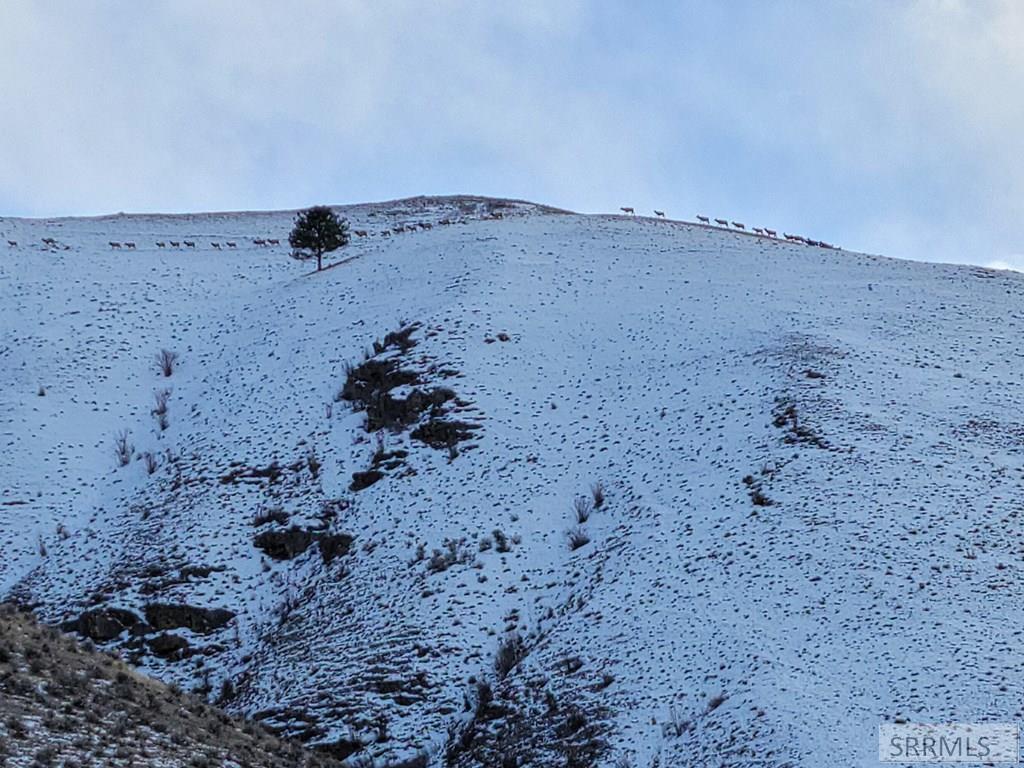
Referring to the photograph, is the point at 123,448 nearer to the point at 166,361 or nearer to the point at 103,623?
the point at 166,361

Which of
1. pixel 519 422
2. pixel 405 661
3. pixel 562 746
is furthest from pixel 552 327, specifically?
pixel 562 746

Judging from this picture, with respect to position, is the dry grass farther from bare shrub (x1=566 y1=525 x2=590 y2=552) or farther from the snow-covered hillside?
bare shrub (x1=566 y1=525 x2=590 y2=552)

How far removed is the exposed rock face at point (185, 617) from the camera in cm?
2250

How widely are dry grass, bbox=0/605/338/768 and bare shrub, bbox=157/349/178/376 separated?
16.6 meters

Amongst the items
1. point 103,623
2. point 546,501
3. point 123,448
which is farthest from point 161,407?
point 546,501

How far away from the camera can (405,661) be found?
64.2 feet

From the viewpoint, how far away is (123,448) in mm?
29312

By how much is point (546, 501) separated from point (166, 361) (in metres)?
16.6

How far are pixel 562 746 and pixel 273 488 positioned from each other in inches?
489

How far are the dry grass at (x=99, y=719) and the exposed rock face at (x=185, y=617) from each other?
13.1 feet

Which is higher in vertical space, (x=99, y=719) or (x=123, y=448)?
(x=123, y=448)

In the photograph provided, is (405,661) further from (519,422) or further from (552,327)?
(552,327)

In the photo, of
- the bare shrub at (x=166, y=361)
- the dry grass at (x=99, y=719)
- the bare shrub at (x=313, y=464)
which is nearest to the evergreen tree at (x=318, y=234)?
the bare shrub at (x=166, y=361)

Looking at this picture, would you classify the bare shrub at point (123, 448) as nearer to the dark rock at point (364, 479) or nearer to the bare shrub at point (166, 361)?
the bare shrub at point (166, 361)
